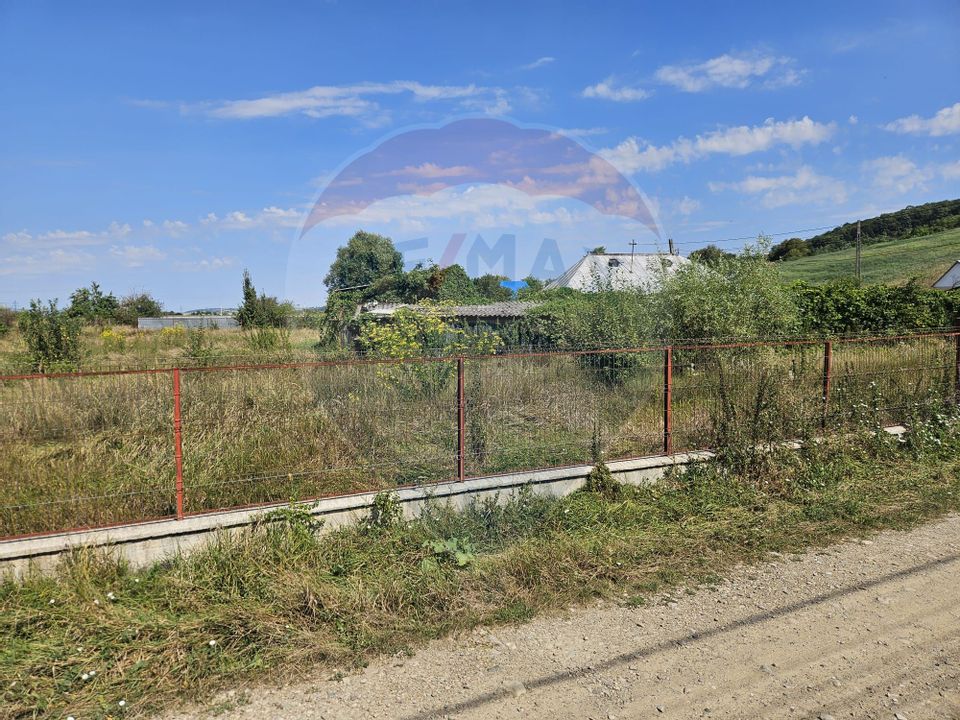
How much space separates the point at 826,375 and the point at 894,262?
47527 millimetres

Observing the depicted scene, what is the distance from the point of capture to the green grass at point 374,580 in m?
3.73

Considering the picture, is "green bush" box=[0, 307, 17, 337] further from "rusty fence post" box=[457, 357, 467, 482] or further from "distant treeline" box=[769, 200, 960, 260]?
"distant treeline" box=[769, 200, 960, 260]

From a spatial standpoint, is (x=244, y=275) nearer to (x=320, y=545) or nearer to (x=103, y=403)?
(x=103, y=403)

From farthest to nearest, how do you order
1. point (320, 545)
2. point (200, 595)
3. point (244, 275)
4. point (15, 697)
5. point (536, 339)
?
1. point (244, 275)
2. point (536, 339)
3. point (320, 545)
4. point (200, 595)
5. point (15, 697)

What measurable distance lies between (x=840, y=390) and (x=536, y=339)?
7.97m

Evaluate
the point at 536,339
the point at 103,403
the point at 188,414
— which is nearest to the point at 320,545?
the point at 188,414

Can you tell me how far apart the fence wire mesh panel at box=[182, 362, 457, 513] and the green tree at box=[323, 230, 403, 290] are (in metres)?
15.7

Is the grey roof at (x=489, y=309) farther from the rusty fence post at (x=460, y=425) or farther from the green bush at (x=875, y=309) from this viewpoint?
the rusty fence post at (x=460, y=425)

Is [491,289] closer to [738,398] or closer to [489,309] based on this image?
[489,309]

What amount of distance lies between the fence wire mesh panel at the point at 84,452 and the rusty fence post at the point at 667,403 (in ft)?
17.0

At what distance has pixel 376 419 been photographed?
647 cm

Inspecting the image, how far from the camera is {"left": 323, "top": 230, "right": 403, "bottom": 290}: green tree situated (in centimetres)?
2369

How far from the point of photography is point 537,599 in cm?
461

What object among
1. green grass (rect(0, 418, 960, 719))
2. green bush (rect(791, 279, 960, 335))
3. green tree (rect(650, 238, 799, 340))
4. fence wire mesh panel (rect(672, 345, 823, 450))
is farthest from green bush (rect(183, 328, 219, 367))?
green bush (rect(791, 279, 960, 335))
